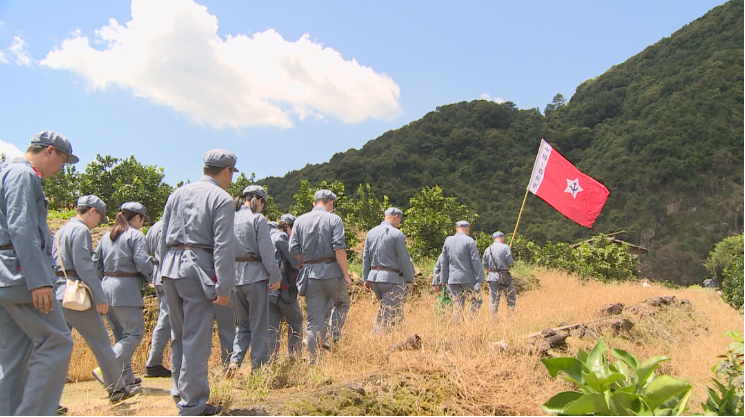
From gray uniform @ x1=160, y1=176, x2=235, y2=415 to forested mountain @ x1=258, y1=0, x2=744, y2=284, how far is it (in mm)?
42435

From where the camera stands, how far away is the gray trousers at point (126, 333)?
493cm

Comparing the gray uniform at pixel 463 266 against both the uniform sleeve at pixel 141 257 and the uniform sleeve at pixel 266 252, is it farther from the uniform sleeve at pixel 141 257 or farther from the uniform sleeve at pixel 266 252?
the uniform sleeve at pixel 141 257

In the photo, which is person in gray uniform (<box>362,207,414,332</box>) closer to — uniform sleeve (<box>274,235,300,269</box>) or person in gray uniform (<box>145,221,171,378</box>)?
uniform sleeve (<box>274,235,300,269</box>)

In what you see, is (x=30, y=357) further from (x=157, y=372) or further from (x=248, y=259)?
(x=157, y=372)

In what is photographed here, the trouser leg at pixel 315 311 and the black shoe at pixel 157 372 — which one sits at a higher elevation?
the trouser leg at pixel 315 311

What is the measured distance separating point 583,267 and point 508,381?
21266 millimetres

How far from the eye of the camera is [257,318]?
16.5 feet

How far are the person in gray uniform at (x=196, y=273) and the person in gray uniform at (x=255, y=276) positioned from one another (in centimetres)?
110

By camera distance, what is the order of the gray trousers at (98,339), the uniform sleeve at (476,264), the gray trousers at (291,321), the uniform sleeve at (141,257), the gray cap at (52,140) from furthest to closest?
the uniform sleeve at (476,264) < the gray trousers at (291,321) < the uniform sleeve at (141,257) < the gray trousers at (98,339) < the gray cap at (52,140)

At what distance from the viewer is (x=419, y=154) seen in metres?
62.5

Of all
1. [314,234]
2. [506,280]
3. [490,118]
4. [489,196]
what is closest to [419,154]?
[489,196]

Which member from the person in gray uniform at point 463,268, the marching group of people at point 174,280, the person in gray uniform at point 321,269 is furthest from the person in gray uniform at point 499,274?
the person in gray uniform at point 321,269

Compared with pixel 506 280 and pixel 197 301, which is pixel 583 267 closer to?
pixel 506 280

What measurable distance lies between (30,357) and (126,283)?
6.57 feet
